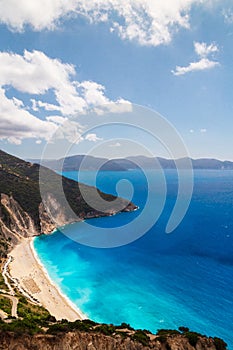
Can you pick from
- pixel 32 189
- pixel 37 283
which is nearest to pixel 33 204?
pixel 32 189

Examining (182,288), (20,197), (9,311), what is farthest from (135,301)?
(20,197)

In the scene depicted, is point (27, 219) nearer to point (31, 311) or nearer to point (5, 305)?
point (5, 305)

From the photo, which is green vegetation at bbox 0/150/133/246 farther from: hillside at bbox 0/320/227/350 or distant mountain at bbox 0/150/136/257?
hillside at bbox 0/320/227/350

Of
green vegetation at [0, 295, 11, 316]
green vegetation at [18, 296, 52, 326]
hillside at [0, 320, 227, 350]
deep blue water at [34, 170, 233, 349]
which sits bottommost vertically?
deep blue water at [34, 170, 233, 349]

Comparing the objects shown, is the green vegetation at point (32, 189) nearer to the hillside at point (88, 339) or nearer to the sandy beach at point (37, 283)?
the sandy beach at point (37, 283)

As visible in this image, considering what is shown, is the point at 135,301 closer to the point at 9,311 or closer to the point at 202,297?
the point at 202,297

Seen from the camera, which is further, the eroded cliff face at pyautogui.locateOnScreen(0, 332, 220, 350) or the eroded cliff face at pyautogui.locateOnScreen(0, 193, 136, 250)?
the eroded cliff face at pyautogui.locateOnScreen(0, 193, 136, 250)

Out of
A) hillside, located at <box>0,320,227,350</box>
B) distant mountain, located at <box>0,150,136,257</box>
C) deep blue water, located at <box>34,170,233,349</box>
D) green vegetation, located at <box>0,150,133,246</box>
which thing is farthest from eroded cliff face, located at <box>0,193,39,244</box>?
hillside, located at <box>0,320,227,350</box>

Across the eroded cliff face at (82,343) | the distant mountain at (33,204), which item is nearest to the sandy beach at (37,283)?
the distant mountain at (33,204)
